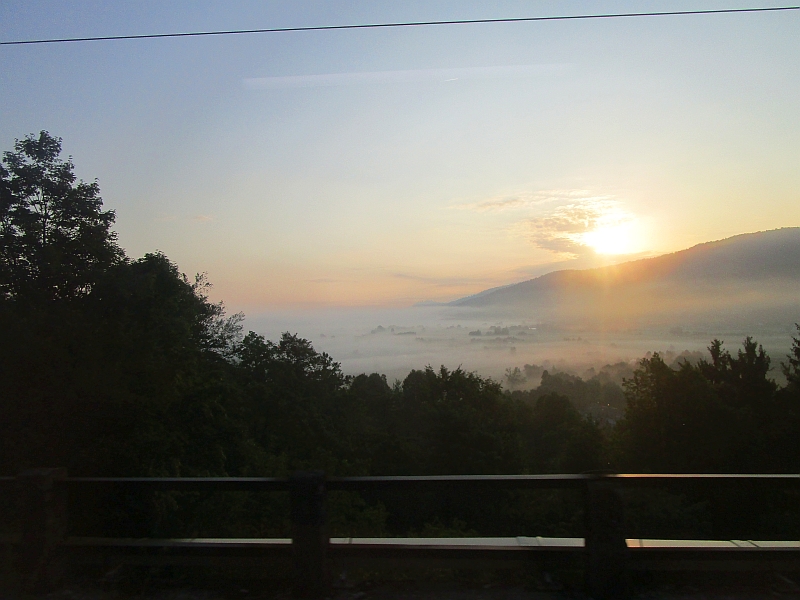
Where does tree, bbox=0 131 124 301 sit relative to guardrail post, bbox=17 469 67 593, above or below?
above

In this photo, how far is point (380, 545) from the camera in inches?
170

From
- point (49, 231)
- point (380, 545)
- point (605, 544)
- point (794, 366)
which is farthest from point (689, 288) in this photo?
point (380, 545)

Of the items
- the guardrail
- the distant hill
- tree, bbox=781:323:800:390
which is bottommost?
tree, bbox=781:323:800:390

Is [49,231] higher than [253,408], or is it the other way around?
[49,231]

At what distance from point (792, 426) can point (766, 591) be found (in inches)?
1665

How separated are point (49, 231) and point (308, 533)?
1934cm

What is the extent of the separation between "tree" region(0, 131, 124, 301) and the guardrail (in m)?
15.8

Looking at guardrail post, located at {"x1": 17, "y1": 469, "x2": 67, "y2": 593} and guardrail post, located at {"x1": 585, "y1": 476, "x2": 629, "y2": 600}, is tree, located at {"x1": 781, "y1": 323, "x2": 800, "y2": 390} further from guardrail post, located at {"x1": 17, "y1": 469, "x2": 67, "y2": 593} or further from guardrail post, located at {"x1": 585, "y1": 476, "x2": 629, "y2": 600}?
guardrail post, located at {"x1": 17, "y1": 469, "x2": 67, "y2": 593}


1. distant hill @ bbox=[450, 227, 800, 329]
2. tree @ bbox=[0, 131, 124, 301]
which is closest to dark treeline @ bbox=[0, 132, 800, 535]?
tree @ bbox=[0, 131, 124, 301]

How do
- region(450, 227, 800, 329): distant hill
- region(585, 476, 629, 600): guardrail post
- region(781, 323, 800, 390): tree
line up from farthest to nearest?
1. region(450, 227, 800, 329): distant hill
2. region(781, 323, 800, 390): tree
3. region(585, 476, 629, 600): guardrail post

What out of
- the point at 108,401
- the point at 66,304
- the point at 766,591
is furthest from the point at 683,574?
the point at 66,304

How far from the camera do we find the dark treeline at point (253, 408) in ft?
55.8

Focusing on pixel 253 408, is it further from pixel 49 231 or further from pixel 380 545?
pixel 380 545

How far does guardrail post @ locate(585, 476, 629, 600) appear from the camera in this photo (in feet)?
13.2
